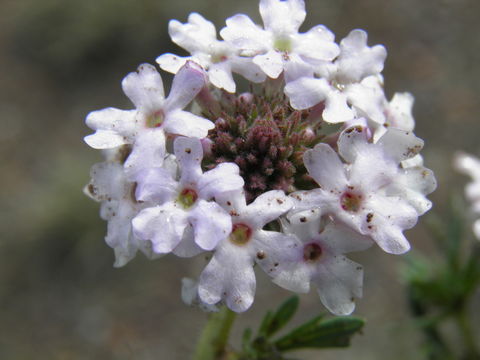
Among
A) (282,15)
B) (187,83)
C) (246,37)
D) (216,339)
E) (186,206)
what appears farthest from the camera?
(216,339)

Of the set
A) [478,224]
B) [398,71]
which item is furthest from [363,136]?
[398,71]

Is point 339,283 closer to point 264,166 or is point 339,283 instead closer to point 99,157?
point 264,166

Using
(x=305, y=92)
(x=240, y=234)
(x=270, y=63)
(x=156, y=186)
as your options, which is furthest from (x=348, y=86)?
(x=156, y=186)

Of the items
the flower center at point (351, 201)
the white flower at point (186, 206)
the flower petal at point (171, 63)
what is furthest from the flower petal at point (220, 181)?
the flower petal at point (171, 63)

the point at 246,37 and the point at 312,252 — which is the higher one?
the point at 246,37

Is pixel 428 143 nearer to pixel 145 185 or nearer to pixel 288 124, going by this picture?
pixel 288 124

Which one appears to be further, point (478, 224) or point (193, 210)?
point (478, 224)

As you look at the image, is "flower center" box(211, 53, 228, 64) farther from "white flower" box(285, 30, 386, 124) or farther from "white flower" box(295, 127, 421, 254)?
"white flower" box(295, 127, 421, 254)
